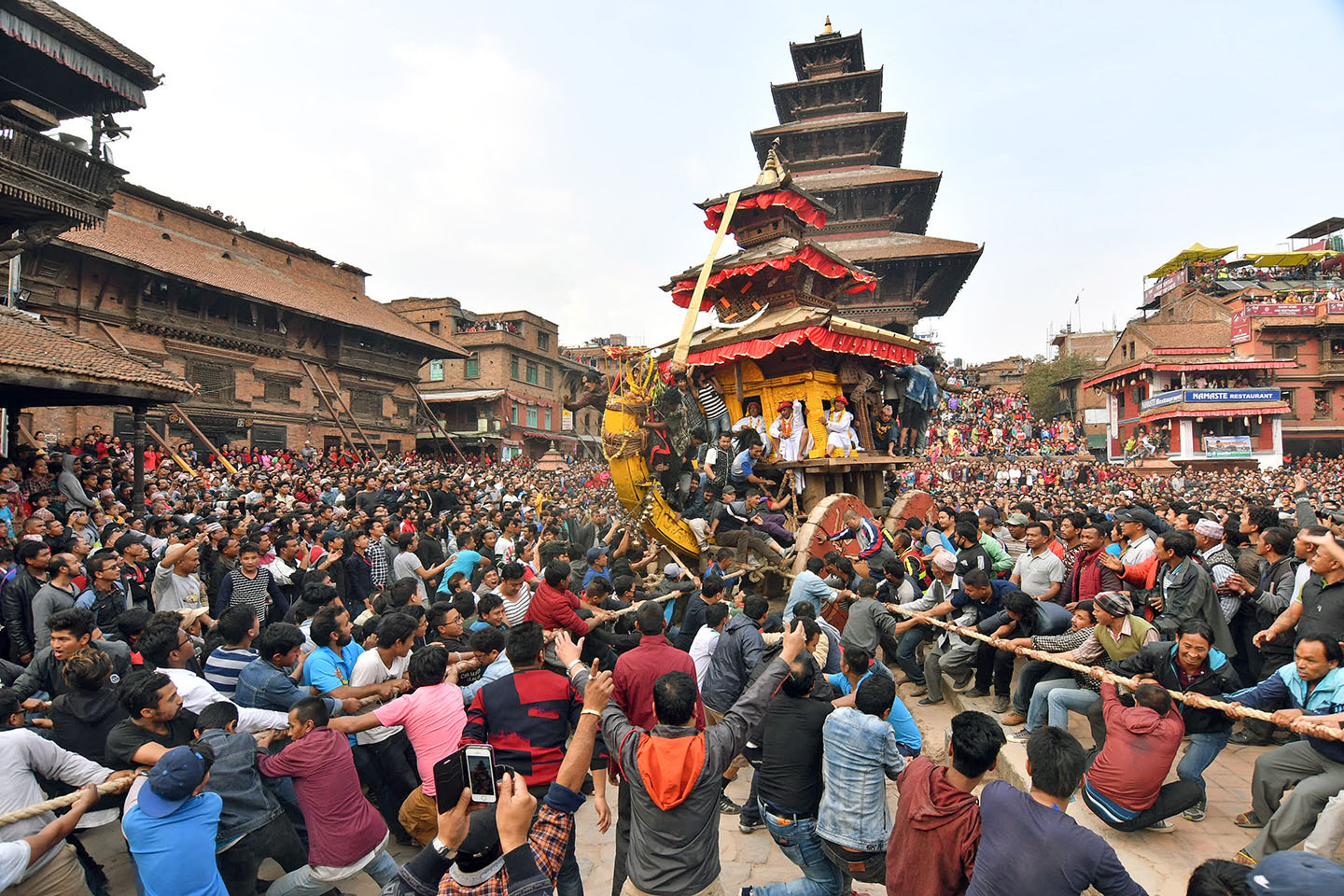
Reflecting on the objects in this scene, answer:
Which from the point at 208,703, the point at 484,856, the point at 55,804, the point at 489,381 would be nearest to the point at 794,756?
the point at 484,856

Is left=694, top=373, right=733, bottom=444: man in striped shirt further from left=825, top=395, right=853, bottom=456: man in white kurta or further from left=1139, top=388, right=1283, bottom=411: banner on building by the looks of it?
left=1139, top=388, right=1283, bottom=411: banner on building

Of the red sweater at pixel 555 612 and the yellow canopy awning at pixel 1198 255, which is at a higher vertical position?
the yellow canopy awning at pixel 1198 255

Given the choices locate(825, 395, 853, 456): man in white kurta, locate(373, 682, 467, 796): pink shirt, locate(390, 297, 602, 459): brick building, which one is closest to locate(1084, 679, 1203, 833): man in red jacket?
locate(373, 682, 467, 796): pink shirt

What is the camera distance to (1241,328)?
37156 mm

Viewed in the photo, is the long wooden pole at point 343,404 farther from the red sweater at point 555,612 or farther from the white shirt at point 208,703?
the white shirt at point 208,703

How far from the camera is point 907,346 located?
12.0 metres

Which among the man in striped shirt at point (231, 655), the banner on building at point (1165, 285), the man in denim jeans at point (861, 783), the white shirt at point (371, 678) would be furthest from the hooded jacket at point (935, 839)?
the banner on building at point (1165, 285)

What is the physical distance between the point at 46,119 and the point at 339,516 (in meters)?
10.8

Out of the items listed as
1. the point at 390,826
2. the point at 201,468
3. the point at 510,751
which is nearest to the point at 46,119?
the point at 201,468

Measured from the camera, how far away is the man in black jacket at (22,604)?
18.2 feet

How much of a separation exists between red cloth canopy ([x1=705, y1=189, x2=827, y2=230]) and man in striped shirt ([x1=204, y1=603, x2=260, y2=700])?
10.6m

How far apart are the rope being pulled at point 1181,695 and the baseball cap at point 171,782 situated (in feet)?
16.8

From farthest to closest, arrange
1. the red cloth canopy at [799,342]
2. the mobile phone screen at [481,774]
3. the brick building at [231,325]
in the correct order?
1. the brick building at [231,325]
2. the red cloth canopy at [799,342]
3. the mobile phone screen at [481,774]

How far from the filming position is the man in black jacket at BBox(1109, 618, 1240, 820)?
436cm
